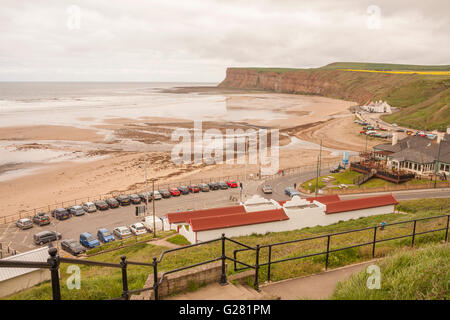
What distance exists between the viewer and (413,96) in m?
120

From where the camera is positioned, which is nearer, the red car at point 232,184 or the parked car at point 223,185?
the parked car at point 223,185

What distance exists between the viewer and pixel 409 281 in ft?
20.4

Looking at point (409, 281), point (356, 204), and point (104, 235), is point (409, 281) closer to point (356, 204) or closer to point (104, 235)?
point (356, 204)

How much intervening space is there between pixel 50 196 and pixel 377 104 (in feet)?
359

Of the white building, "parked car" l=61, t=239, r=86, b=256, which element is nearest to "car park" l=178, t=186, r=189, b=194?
the white building

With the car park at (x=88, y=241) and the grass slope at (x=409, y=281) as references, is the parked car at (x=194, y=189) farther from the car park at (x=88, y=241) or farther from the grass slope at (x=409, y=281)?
the grass slope at (x=409, y=281)

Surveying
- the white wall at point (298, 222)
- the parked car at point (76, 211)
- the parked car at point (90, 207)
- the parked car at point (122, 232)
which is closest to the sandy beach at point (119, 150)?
the parked car at point (90, 207)

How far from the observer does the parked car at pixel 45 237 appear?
2528cm

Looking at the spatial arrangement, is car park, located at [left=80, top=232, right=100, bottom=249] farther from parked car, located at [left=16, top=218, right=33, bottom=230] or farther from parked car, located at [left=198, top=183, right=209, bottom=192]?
parked car, located at [left=198, top=183, right=209, bottom=192]

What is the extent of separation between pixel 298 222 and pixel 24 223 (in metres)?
22.4

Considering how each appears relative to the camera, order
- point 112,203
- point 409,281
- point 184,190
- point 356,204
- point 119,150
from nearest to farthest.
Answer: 1. point 409,281
2. point 356,204
3. point 112,203
4. point 184,190
5. point 119,150

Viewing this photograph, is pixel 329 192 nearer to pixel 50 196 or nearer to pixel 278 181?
pixel 278 181

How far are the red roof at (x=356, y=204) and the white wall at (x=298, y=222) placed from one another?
27 centimetres

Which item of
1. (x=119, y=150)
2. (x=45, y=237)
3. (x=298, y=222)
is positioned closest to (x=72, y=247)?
(x=45, y=237)
